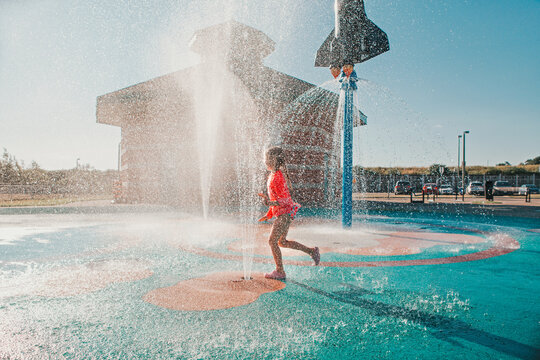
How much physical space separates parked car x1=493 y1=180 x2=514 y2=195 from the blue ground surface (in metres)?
42.3

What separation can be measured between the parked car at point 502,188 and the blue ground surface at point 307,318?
42.3m

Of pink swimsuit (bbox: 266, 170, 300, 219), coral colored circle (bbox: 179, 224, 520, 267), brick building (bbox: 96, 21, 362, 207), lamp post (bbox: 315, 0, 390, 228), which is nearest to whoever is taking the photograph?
pink swimsuit (bbox: 266, 170, 300, 219)

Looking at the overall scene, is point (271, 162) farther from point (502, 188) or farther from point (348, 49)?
point (502, 188)

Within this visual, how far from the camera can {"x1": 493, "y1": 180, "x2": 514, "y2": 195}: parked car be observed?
40.5m

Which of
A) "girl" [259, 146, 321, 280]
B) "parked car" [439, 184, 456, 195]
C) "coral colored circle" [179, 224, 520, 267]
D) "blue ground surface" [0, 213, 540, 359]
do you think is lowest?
"coral colored circle" [179, 224, 520, 267]

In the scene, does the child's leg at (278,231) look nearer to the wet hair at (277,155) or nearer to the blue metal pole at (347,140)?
the wet hair at (277,155)

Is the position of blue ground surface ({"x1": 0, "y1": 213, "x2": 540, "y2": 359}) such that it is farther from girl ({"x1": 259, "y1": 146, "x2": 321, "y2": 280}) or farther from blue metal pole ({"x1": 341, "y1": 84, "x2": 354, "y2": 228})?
blue metal pole ({"x1": 341, "y1": 84, "x2": 354, "y2": 228})

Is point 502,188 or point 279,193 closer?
point 279,193

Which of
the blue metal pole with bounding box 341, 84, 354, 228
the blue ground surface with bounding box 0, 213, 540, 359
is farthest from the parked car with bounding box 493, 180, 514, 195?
the blue ground surface with bounding box 0, 213, 540, 359

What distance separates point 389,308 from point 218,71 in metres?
16.4

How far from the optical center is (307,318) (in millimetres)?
3102

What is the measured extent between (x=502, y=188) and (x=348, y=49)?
44.3 m

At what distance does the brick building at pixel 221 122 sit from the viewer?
690 inches

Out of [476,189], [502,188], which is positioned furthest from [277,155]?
[502,188]
